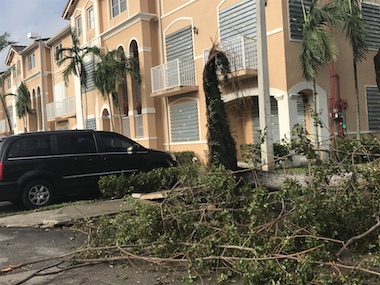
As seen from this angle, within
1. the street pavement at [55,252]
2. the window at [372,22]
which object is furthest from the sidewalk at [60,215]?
the window at [372,22]

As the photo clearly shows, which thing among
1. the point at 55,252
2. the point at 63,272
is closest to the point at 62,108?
the point at 55,252

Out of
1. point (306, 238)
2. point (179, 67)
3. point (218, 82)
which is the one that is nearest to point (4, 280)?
point (306, 238)

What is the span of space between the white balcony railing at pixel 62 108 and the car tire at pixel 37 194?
61.9 feet

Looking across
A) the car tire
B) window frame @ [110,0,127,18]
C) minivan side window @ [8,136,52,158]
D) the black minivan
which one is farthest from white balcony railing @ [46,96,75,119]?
the car tire

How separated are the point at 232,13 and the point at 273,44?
2.46 meters

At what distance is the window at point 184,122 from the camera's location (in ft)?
59.6

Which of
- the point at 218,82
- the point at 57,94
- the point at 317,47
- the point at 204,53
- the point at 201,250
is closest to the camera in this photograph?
the point at 201,250

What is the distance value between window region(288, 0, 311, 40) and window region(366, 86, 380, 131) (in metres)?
3.73

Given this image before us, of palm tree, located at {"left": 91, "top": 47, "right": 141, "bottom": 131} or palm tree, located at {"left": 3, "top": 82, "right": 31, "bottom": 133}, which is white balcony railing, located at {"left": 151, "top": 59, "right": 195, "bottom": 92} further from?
palm tree, located at {"left": 3, "top": 82, "right": 31, "bottom": 133}

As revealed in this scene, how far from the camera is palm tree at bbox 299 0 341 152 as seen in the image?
12.6 m

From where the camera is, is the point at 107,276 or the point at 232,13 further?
the point at 232,13

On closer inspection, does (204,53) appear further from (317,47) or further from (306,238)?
(306,238)

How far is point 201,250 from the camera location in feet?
16.1

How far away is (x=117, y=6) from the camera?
22.4m
